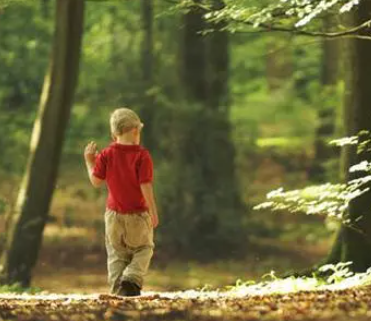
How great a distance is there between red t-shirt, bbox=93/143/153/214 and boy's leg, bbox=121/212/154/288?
92 millimetres

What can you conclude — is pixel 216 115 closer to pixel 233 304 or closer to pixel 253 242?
pixel 253 242

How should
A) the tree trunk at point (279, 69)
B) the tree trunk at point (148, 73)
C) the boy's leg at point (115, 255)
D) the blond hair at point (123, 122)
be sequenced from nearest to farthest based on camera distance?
1. the blond hair at point (123, 122)
2. the boy's leg at point (115, 255)
3. the tree trunk at point (148, 73)
4. the tree trunk at point (279, 69)

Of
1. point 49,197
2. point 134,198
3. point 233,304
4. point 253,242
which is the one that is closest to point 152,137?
point 253,242

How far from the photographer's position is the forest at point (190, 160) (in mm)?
9844

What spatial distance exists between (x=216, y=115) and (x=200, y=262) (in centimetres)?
309

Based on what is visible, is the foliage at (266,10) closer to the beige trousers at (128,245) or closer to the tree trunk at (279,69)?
the beige trousers at (128,245)

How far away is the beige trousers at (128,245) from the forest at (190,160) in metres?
0.11

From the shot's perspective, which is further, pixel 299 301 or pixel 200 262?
pixel 200 262

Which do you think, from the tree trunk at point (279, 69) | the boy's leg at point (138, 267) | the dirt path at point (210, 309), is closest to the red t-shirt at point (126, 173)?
the boy's leg at point (138, 267)

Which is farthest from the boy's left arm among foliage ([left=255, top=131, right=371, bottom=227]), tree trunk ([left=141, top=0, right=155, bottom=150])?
tree trunk ([left=141, top=0, right=155, bottom=150])

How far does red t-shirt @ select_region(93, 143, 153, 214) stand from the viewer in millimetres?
9000

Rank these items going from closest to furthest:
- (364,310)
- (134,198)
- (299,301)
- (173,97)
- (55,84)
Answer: (364,310), (299,301), (134,198), (55,84), (173,97)

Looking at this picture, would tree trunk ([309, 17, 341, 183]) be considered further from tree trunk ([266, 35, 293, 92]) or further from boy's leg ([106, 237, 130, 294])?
boy's leg ([106, 237, 130, 294])

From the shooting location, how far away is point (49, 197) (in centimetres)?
→ 1520
